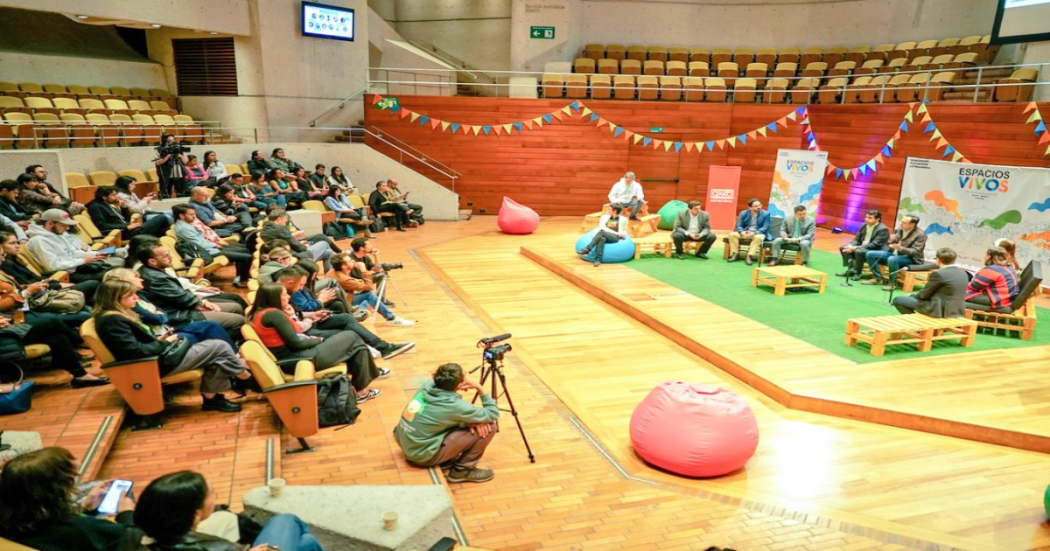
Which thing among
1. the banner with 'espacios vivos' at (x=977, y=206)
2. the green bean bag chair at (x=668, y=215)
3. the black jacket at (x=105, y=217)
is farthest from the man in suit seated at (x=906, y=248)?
the black jacket at (x=105, y=217)

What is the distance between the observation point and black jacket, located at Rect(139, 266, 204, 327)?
4844mm

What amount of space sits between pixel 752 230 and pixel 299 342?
7.34 meters

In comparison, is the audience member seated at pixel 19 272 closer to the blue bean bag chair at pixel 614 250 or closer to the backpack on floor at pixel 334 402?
the backpack on floor at pixel 334 402

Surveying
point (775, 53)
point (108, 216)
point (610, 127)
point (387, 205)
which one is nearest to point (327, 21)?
point (387, 205)

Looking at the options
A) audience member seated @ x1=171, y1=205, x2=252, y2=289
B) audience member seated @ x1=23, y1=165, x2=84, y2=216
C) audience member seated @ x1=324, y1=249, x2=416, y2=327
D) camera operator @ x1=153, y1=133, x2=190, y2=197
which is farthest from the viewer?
camera operator @ x1=153, y1=133, x2=190, y2=197

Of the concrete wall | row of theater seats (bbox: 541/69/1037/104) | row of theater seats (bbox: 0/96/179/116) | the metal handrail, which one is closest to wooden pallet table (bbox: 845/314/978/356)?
row of theater seats (bbox: 541/69/1037/104)

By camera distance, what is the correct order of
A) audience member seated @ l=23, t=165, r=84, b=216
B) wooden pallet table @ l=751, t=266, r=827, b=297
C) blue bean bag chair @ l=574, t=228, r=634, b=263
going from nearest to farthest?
audience member seated @ l=23, t=165, r=84, b=216 → wooden pallet table @ l=751, t=266, r=827, b=297 → blue bean bag chair @ l=574, t=228, r=634, b=263

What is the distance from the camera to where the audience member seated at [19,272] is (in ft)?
15.8

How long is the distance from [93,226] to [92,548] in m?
6.36

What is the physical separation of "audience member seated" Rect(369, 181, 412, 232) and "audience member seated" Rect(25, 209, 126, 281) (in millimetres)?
6698

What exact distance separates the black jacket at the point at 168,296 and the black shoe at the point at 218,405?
763mm

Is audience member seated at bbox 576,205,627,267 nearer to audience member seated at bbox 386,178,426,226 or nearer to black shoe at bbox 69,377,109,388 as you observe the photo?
audience member seated at bbox 386,178,426,226

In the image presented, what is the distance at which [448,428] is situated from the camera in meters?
4.02

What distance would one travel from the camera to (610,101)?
45.9 ft
